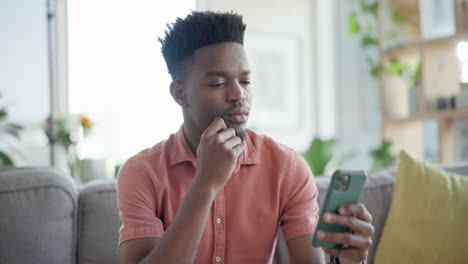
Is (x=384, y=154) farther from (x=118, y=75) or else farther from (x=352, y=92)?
(x=118, y=75)

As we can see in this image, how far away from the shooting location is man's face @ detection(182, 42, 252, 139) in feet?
3.82

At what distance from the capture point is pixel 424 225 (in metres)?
1.58

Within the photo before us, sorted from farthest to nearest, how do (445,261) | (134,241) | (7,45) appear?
(7,45), (445,261), (134,241)

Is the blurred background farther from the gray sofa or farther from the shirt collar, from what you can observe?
the shirt collar

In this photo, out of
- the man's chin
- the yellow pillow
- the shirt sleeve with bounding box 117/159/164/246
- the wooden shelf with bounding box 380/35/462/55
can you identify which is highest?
the wooden shelf with bounding box 380/35/462/55

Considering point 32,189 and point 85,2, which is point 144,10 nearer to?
point 85,2

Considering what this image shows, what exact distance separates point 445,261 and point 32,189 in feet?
4.34

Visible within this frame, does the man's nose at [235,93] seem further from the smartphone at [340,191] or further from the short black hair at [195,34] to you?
A: the smartphone at [340,191]

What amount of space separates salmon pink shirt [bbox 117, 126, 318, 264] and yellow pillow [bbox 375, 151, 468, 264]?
47 cm

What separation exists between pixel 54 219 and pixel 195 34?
64 cm

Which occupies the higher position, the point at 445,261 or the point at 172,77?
the point at 172,77

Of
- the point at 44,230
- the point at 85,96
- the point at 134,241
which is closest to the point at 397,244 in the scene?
the point at 134,241

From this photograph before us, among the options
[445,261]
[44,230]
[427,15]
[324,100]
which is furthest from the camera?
[324,100]

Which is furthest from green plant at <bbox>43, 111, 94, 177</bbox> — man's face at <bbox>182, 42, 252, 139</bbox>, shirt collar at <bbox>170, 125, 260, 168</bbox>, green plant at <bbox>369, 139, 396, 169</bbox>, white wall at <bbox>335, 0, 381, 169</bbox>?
white wall at <bbox>335, 0, 381, 169</bbox>
